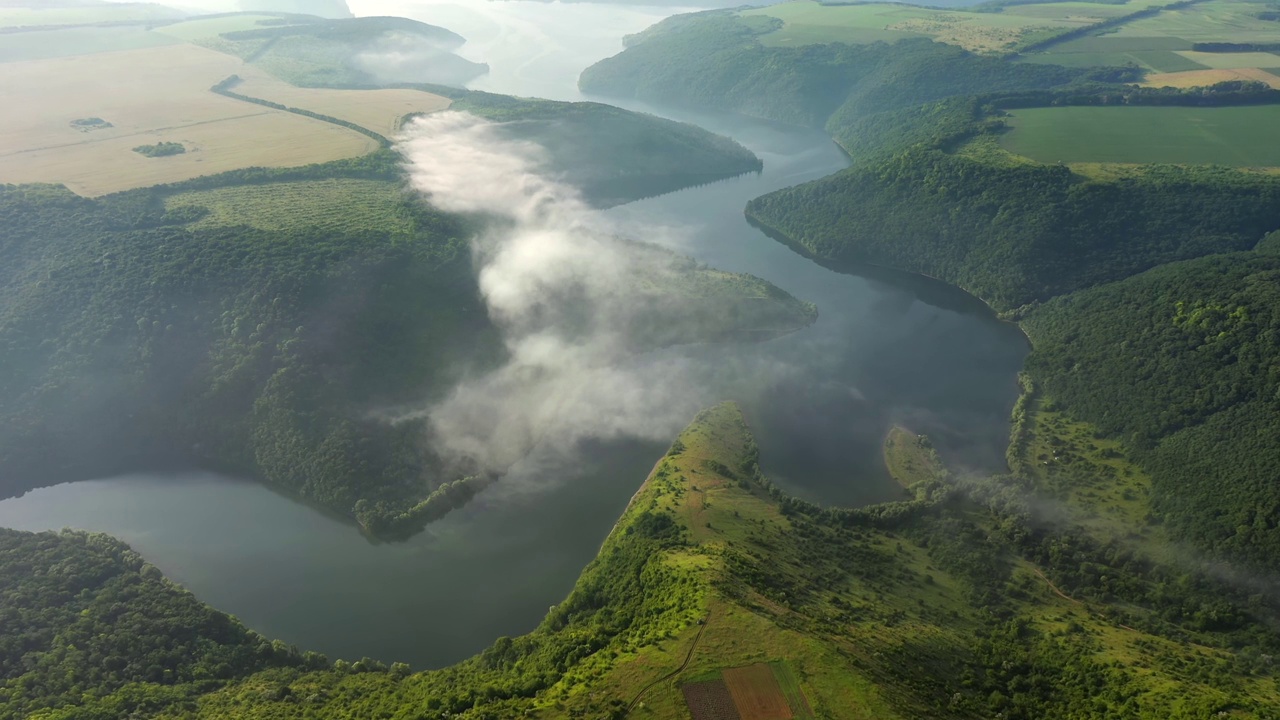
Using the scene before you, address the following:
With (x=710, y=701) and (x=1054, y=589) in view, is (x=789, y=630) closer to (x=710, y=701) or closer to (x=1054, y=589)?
(x=710, y=701)

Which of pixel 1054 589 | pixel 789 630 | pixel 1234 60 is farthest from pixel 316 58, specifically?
pixel 1234 60

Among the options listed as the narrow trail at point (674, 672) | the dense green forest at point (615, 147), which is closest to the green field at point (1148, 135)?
the dense green forest at point (615, 147)

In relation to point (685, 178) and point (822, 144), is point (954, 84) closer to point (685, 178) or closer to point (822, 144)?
point (822, 144)

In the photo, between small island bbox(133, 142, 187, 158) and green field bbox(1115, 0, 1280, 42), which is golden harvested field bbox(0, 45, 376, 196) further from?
green field bbox(1115, 0, 1280, 42)

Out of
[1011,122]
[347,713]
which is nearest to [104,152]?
[347,713]

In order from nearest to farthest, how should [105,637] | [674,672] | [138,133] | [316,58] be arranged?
[674,672] < [105,637] < [138,133] < [316,58]

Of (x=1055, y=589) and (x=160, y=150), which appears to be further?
(x=160, y=150)

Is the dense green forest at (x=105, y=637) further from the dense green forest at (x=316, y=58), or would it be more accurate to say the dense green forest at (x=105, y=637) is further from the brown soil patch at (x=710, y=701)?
the dense green forest at (x=316, y=58)
